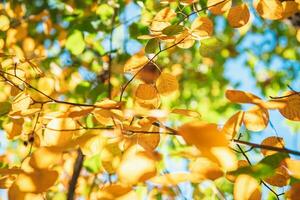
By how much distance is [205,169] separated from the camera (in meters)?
0.64

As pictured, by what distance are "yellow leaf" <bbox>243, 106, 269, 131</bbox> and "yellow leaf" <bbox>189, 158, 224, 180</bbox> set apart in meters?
0.30

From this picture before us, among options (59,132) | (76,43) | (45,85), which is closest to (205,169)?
(59,132)

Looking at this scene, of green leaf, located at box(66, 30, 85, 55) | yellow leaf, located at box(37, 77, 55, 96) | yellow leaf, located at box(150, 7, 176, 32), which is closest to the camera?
yellow leaf, located at box(150, 7, 176, 32)

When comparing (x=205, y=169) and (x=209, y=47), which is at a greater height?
(x=209, y=47)

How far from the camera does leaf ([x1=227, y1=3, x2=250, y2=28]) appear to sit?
3.50 ft

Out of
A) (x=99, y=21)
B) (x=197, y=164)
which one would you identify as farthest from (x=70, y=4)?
(x=197, y=164)

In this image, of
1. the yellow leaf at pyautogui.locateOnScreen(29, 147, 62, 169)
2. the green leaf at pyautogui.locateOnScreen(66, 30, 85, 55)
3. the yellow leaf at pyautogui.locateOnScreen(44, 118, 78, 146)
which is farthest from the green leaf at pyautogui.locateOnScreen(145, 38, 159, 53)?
the green leaf at pyautogui.locateOnScreen(66, 30, 85, 55)

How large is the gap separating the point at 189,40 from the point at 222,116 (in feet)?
7.97

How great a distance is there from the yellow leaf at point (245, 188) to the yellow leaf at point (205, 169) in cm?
13

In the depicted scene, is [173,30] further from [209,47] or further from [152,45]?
[209,47]

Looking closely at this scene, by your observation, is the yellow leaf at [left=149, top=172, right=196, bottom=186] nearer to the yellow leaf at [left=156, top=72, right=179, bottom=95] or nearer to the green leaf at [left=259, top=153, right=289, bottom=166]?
the green leaf at [left=259, top=153, right=289, bottom=166]

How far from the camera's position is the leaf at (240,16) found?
3.50ft

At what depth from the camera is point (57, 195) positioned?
2441 millimetres

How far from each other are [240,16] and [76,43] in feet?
3.02
